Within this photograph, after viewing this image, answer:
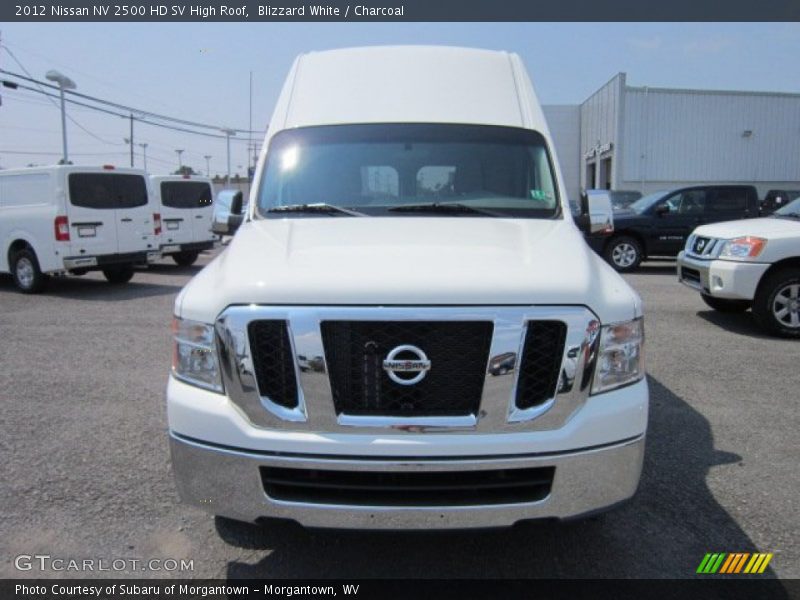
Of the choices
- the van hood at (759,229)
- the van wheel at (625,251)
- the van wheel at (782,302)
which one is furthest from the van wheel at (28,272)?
the van wheel at (782,302)

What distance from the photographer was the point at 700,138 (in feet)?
100.0

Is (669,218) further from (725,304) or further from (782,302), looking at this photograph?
(782,302)

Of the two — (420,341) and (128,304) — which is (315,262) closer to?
(420,341)

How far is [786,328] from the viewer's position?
24.1 feet

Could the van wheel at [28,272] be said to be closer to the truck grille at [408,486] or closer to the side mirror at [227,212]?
the side mirror at [227,212]

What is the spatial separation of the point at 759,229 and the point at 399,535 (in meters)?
6.90

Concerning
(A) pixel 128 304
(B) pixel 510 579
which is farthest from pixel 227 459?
(A) pixel 128 304

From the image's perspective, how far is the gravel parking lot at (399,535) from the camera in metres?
3.00

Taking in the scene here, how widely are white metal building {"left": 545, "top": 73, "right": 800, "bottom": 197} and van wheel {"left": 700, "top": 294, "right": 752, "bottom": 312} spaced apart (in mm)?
22670

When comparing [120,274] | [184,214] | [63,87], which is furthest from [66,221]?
[63,87]

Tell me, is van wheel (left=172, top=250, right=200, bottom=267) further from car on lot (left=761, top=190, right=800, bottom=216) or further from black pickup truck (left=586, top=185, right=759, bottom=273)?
car on lot (left=761, top=190, right=800, bottom=216)

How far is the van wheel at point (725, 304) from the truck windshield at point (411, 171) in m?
5.49

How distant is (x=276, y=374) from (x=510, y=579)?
1395 mm

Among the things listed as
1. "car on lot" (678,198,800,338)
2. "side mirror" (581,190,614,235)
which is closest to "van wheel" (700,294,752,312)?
"car on lot" (678,198,800,338)
